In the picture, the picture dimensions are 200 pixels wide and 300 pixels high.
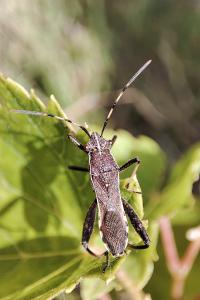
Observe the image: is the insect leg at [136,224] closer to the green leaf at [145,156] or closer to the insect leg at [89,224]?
the insect leg at [89,224]

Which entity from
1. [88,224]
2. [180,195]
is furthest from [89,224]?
[180,195]

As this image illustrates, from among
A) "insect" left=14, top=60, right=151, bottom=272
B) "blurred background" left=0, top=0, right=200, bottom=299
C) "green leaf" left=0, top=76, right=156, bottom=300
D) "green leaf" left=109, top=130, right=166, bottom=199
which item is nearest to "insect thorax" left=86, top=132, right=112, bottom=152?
"insect" left=14, top=60, right=151, bottom=272

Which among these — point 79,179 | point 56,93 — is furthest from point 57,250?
point 56,93

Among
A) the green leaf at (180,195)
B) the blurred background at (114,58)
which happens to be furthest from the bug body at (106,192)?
the blurred background at (114,58)

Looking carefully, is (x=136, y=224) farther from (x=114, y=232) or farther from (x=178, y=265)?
(x=178, y=265)

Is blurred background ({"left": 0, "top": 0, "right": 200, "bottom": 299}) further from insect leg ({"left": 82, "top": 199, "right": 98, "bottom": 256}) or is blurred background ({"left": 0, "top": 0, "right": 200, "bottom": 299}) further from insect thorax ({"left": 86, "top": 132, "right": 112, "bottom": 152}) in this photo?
insect leg ({"left": 82, "top": 199, "right": 98, "bottom": 256})

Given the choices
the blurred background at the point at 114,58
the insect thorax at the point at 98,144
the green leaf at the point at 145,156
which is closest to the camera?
the insect thorax at the point at 98,144
